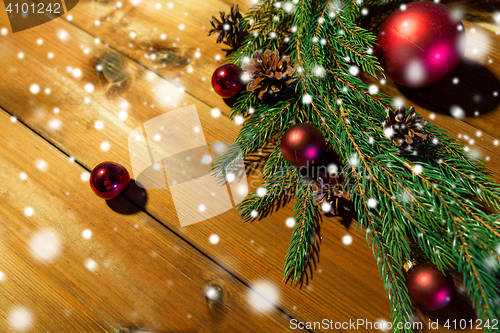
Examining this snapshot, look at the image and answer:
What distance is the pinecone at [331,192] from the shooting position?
59 centimetres

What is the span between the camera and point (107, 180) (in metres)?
0.62


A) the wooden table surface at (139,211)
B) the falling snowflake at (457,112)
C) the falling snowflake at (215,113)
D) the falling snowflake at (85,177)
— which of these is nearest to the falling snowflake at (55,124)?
the wooden table surface at (139,211)

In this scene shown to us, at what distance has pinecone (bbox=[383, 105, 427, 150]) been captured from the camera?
539 millimetres

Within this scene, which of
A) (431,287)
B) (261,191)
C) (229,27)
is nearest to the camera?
(431,287)

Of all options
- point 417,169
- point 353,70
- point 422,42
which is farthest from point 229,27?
point 417,169

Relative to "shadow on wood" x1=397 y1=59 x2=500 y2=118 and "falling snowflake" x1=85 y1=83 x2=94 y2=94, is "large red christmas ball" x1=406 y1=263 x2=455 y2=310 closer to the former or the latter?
"shadow on wood" x1=397 y1=59 x2=500 y2=118

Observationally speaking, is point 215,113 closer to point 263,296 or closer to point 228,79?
point 228,79

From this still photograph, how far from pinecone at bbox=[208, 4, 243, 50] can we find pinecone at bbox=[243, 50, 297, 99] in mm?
167

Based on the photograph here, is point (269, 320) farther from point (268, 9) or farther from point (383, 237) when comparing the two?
point (268, 9)

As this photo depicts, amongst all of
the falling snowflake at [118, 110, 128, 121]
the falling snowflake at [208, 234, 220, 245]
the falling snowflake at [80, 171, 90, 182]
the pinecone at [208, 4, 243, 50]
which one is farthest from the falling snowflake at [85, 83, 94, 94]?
the falling snowflake at [208, 234, 220, 245]

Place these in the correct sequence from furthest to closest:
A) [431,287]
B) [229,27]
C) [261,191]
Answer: [229,27], [261,191], [431,287]

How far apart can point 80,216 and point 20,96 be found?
37cm

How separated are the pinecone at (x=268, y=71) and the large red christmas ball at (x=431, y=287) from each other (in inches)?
17.1

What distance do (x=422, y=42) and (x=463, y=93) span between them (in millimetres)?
218
